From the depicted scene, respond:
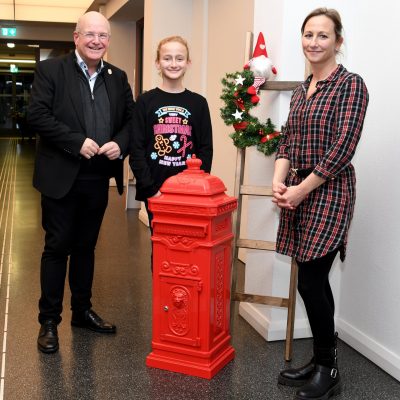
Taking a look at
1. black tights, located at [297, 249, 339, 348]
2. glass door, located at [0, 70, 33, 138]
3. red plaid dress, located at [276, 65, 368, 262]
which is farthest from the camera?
glass door, located at [0, 70, 33, 138]

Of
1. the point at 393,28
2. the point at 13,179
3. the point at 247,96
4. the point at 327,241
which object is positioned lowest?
the point at 13,179

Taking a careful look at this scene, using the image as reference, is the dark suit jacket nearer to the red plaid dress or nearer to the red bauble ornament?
the red bauble ornament

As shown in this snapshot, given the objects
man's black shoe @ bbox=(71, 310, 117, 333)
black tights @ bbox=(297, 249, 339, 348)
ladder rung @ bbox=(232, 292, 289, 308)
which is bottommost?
man's black shoe @ bbox=(71, 310, 117, 333)

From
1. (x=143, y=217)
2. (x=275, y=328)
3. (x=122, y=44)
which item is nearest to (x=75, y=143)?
(x=275, y=328)

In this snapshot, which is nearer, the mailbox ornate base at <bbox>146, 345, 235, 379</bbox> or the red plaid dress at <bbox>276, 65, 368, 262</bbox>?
the red plaid dress at <bbox>276, 65, 368, 262</bbox>

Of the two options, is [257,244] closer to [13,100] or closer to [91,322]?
[91,322]

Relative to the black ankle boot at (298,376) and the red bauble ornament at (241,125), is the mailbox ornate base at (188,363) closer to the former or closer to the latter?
the black ankle boot at (298,376)

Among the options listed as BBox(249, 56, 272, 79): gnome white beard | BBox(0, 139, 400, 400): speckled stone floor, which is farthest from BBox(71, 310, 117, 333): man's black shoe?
BBox(249, 56, 272, 79): gnome white beard

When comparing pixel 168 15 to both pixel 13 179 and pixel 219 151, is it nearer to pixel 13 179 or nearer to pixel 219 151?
pixel 219 151

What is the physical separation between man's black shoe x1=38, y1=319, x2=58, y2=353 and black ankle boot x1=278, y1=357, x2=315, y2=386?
116cm

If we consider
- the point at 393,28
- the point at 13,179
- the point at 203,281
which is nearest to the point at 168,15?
the point at 393,28

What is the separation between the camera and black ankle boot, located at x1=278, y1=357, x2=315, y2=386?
9.01 ft

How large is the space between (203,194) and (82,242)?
0.93 meters

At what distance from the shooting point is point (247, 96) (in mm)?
3070
